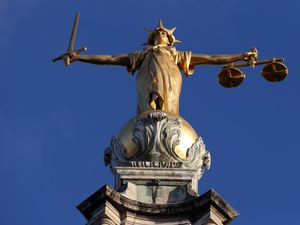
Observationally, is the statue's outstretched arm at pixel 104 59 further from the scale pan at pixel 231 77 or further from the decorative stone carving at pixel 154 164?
the decorative stone carving at pixel 154 164

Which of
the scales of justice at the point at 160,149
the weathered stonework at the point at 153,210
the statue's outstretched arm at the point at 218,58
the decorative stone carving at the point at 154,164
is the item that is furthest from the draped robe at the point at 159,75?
the weathered stonework at the point at 153,210

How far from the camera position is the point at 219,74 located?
52625 mm

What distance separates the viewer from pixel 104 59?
53062 mm

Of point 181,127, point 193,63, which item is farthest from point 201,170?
point 193,63

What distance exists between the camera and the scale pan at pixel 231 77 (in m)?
52.4

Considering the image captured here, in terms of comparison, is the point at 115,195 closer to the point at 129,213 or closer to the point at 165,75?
the point at 129,213

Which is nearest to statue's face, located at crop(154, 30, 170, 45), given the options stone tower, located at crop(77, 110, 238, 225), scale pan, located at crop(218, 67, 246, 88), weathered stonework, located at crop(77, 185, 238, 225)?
scale pan, located at crop(218, 67, 246, 88)

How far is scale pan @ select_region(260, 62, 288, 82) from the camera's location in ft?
172

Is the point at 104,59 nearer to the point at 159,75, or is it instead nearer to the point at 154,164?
the point at 159,75

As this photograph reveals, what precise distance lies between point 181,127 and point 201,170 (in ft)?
4.48

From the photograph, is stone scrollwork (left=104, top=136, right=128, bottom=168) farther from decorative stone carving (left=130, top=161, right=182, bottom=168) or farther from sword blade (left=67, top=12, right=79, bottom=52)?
sword blade (left=67, top=12, right=79, bottom=52)

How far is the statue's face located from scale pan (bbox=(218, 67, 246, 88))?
2022mm

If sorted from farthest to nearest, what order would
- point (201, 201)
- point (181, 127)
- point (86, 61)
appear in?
point (86, 61), point (181, 127), point (201, 201)

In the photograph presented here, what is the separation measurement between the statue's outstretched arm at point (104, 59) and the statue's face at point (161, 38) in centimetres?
105
